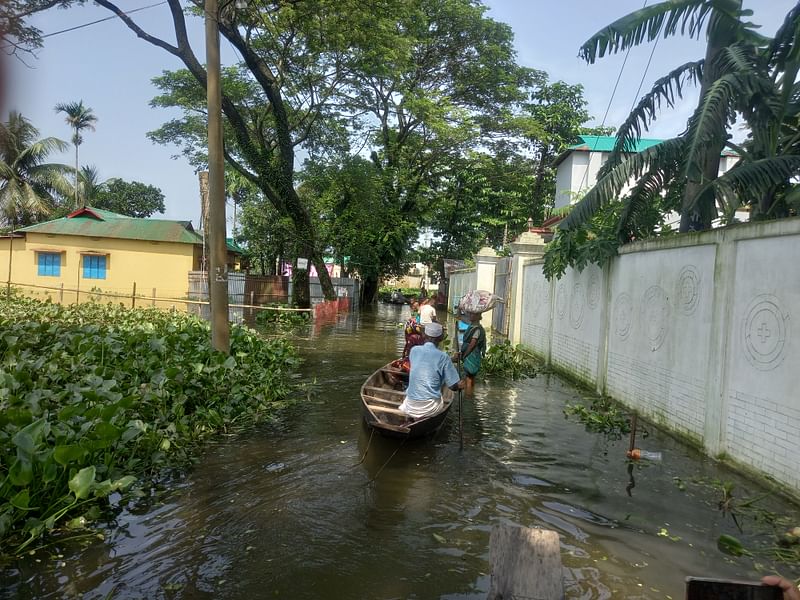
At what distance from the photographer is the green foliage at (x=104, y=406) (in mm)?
→ 4402

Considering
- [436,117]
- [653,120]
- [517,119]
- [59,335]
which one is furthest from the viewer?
[517,119]

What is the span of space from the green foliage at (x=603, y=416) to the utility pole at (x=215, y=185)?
586cm

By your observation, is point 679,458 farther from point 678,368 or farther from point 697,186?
point 697,186

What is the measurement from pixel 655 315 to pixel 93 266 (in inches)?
1069

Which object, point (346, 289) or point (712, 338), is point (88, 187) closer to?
point (346, 289)

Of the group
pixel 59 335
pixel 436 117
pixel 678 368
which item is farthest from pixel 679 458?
pixel 436 117

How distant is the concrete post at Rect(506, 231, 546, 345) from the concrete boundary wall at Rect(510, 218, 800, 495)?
5450 millimetres

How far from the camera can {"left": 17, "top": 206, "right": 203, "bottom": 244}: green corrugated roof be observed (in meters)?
27.3

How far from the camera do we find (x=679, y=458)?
6.67 metres

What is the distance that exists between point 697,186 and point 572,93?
27568 millimetres

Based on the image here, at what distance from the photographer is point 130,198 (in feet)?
186

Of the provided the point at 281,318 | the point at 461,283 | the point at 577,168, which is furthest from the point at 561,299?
the point at 577,168

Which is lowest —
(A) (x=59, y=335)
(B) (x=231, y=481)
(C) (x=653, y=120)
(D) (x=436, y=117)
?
(B) (x=231, y=481)

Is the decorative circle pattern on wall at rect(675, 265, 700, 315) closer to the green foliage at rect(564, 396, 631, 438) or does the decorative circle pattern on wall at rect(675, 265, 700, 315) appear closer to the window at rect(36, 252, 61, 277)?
the green foliage at rect(564, 396, 631, 438)
